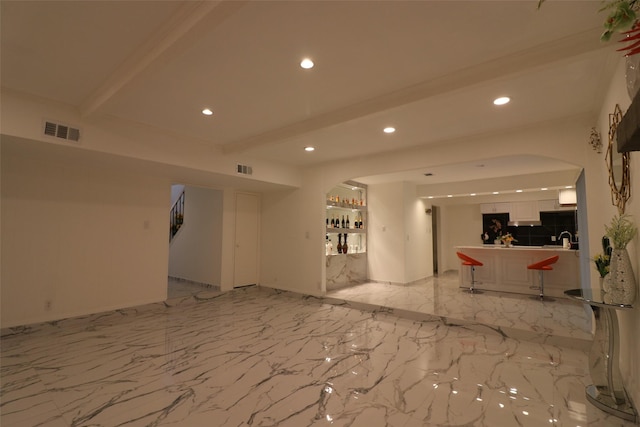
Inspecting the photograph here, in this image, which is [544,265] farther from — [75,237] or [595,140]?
[75,237]

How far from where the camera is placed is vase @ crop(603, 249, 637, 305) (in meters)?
2.09

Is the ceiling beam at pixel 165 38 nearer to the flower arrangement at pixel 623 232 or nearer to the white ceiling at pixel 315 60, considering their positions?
the white ceiling at pixel 315 60

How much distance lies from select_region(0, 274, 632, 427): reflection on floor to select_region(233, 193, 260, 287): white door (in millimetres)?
2039

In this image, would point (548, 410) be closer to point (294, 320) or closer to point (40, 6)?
point (294, 320)

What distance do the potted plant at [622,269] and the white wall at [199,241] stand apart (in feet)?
19.0

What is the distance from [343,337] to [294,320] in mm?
983

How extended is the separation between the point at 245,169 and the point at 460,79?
3.69m

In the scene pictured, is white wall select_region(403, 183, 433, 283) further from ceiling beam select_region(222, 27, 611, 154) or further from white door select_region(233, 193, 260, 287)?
ceiling beam select_region(222, 27, 611, 154)

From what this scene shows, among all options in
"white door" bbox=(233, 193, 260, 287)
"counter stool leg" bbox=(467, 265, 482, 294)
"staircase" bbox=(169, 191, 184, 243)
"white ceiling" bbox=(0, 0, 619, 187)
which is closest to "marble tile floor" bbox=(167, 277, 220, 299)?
"white door" bbox=(233, 193, 260, 287)

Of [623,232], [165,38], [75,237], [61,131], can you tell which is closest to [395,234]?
[623,232]

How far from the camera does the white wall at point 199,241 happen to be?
6316 millimetres

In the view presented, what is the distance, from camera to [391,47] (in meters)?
2.39

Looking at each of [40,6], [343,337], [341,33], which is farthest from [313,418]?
[40,6]

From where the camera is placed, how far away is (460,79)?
9.14ft
